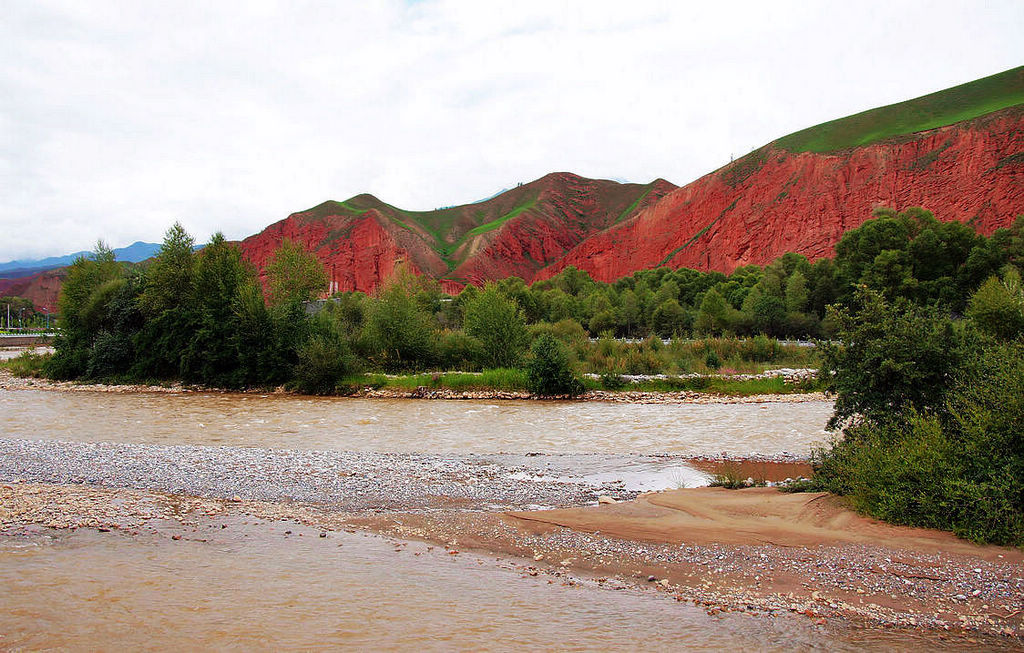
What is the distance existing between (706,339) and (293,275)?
34.4 meters

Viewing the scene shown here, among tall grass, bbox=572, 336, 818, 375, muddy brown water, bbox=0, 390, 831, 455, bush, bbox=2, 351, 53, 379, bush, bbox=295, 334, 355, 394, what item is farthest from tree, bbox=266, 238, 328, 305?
tall grass, bbox=572, 336, 818, 375

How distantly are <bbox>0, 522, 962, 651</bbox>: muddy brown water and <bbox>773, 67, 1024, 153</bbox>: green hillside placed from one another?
358 feet

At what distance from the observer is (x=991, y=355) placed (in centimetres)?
887

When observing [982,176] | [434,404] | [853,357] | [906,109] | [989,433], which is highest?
[906,109]

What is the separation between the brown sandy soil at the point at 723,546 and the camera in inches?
244

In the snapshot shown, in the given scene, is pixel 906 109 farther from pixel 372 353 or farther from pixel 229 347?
pixel 229 347

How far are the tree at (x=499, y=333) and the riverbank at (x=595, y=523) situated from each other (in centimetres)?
2319

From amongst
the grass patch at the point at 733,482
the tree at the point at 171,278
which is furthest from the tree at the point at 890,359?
the tree at the point at 171,278

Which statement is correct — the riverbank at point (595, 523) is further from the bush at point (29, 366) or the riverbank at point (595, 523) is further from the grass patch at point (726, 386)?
the bush at point (29, 366)

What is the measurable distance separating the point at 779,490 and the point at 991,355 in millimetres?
3747

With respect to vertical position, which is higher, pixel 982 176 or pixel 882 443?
pixel 982 176

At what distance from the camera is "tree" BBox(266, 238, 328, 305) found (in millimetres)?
50656

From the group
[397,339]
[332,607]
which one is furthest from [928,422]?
[397,339]

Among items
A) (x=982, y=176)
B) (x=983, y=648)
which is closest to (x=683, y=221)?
(x=982, y=176)
